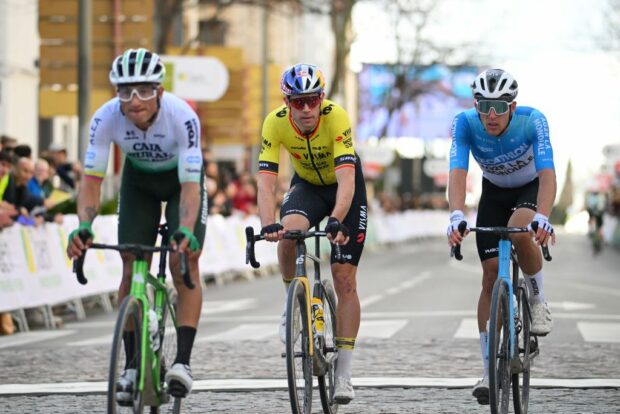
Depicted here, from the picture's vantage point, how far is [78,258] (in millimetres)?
8414

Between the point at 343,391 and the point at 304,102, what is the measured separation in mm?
1705

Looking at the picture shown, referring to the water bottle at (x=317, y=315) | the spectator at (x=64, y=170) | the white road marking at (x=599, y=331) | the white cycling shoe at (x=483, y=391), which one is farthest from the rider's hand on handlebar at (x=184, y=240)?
the spectator at (x=64, y=170)

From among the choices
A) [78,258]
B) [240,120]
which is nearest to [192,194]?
[78,258]

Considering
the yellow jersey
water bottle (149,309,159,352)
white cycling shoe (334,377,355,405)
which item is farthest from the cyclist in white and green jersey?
white cycling shoe (334,377,355,405)

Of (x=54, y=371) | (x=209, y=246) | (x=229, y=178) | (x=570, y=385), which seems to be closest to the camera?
(x=570, y=385)

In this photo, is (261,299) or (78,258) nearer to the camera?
Answer: (78,258)

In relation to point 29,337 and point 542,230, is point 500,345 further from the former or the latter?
point 29,337

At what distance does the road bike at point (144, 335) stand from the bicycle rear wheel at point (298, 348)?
1.94 ft

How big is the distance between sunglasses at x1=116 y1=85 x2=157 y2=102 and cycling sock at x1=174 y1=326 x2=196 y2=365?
130cm

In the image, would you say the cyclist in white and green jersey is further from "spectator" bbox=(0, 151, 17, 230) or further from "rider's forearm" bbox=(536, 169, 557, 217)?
"spectator" bbox=(0, 151, 17, 230)

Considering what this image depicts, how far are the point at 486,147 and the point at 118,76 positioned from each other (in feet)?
8.13

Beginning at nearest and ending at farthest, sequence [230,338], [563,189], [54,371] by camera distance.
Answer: [54,371], [230,338], [563,189]

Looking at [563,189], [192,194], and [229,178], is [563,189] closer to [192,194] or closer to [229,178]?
[229,178]

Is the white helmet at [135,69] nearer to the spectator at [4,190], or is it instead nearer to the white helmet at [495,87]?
the white helmet at [495,87]
